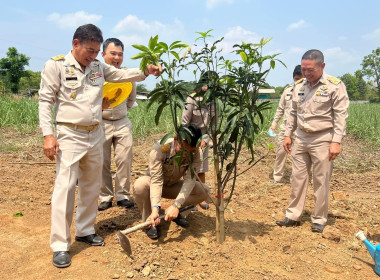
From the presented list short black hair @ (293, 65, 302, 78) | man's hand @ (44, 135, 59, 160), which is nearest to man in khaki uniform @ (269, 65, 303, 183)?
short black hair @ (293, 65, 302, 78)

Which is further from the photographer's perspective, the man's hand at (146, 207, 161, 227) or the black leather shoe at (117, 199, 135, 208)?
the black leather shoe at (117, 199, 135, 208)

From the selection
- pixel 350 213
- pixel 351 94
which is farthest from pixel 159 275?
pixel 351 94

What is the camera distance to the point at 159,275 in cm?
228

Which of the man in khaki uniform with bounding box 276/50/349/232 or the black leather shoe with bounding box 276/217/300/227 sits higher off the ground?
the man in khaki uniform with bounding box 276/50/349/232

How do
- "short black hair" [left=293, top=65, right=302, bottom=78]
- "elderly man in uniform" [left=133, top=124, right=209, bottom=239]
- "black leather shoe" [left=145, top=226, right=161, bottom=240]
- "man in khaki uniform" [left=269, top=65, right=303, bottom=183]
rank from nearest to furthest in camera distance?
"elderly man in uniform" [left=133, top=124, right=209, bottom=239] → "black leather shoe" [left=145, top=226, right=161, bottom=240] → "short black hair" [left=293, top=65, right=302, bottom=78] → "man in khaki uniform" [left=269, top=65, right=303, bottom=183]

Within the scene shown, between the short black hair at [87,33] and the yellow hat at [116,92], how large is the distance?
3.23 ft

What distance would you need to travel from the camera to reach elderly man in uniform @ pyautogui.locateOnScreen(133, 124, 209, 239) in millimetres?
2562

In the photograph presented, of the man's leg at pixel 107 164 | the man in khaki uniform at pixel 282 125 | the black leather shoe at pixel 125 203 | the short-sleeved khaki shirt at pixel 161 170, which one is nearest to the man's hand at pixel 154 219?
the short-sleeved khaki shirt at pixel 161 170

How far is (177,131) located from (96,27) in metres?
0.99

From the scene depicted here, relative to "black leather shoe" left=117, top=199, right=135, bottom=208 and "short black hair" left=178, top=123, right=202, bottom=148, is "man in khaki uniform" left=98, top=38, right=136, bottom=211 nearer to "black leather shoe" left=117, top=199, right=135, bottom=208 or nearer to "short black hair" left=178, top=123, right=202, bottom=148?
"black leather shoe" left=117, top=199, right=135, bottom=208

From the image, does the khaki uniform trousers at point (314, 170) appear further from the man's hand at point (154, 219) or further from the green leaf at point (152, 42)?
the green leaf at point (152, 42)

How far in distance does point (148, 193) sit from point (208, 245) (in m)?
0.70

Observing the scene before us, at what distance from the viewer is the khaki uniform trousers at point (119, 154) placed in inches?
139

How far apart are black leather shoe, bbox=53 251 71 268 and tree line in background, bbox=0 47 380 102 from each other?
4.89 ft
